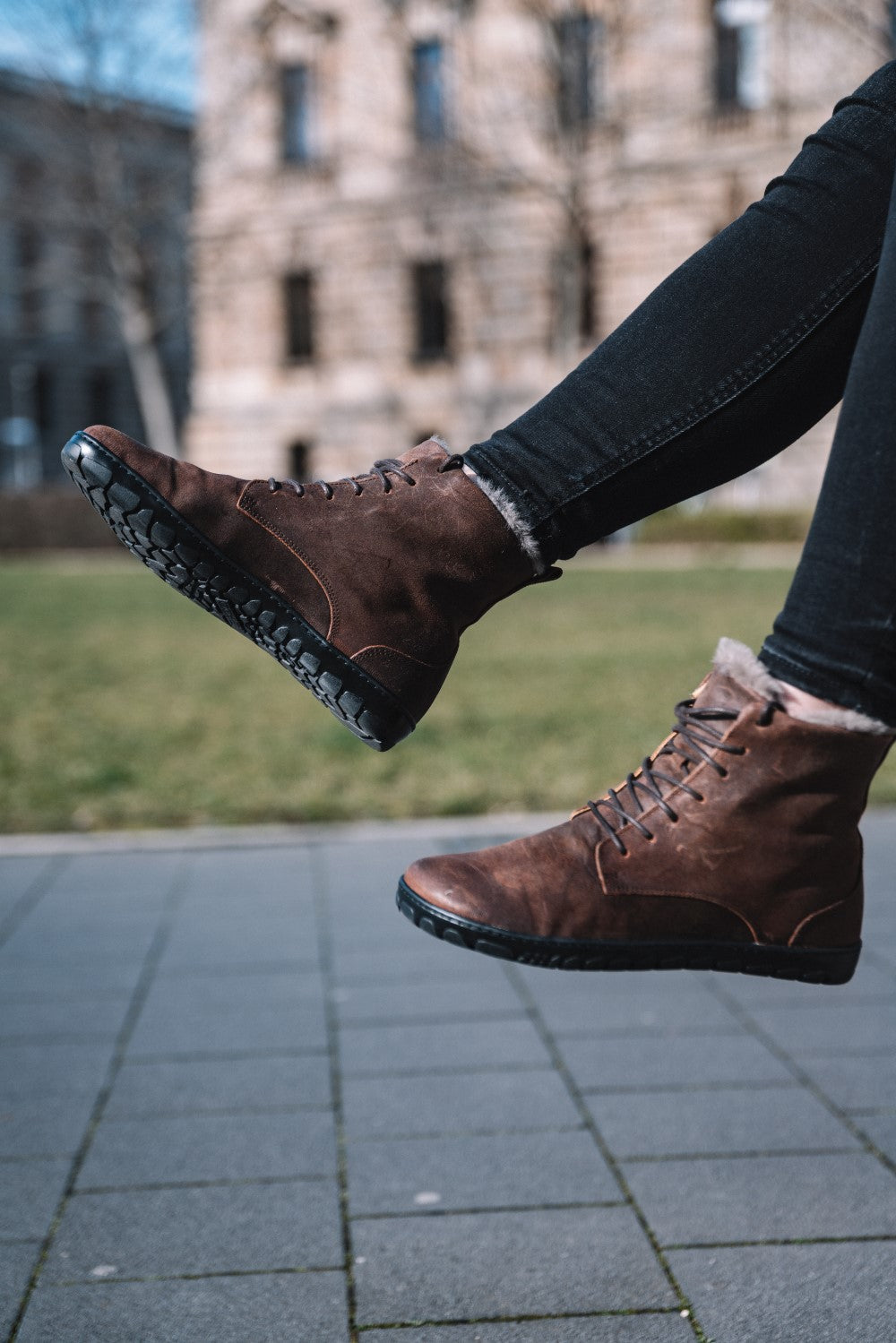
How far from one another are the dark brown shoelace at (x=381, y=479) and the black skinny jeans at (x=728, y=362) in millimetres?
52

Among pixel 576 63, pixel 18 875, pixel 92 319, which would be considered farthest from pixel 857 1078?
pixel 92 319

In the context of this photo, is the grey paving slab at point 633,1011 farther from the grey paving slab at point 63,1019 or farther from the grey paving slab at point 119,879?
the grey paving slab at point 119,879

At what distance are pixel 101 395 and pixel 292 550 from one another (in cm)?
5339

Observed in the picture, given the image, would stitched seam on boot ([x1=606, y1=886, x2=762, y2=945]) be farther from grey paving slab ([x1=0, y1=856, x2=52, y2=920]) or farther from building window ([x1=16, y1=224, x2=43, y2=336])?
building window ([x1=16, y1=224, x2=43, y2=336])

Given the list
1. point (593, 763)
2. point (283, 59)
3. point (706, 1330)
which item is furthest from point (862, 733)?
point (283, 59)

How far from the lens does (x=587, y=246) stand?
1101 inches

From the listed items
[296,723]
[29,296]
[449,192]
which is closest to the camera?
[296,723]

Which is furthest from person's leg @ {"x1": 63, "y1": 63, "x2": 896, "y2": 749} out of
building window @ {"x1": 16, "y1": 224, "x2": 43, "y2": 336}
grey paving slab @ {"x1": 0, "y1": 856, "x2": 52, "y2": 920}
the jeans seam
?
building window @ {"x1": 16, "y1": 224, "x2": 43, "y2": 336}

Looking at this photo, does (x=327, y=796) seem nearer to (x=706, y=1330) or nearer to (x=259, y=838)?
(x=259, y=838)

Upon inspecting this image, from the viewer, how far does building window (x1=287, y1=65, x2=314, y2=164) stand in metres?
30.7

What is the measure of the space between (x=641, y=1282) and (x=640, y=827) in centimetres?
68

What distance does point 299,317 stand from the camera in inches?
1265

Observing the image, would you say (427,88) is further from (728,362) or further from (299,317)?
(728,362)

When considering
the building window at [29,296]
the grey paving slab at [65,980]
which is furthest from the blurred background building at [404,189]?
the grey paving slab at [65,980]
